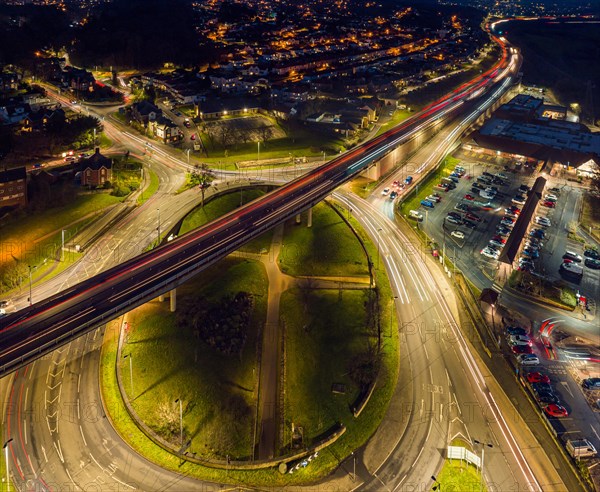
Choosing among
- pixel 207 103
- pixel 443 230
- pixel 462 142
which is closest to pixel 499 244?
pixel 443 230

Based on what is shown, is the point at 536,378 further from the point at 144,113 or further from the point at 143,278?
the point at 144,113

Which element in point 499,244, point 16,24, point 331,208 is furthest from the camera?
point 16,24

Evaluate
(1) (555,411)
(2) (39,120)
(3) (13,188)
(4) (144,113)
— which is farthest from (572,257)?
(2) (39,120)

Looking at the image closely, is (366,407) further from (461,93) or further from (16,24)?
(16,24)

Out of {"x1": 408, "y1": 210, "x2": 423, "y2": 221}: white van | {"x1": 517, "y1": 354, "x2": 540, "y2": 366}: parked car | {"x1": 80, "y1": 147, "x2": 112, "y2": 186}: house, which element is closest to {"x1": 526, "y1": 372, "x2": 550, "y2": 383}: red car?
{"x1": 517, "y1": 354, "x2": 540, "y2": 366}: parked car

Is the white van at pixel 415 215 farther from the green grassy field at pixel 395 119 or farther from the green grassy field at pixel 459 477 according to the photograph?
the green grassy field at pixel 459 477

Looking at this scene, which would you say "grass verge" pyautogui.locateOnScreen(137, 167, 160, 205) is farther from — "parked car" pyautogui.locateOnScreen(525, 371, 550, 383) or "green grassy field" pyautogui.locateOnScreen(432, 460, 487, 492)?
"parked car" pyautogui.locateOnScreen(525, 371, 550, 383)
